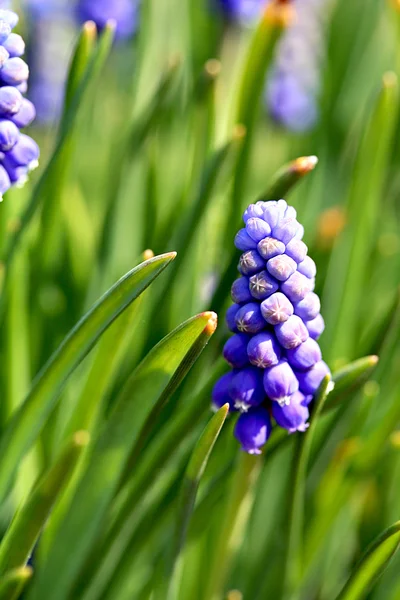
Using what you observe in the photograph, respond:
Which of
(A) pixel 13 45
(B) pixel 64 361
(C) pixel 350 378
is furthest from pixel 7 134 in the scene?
(C) pixel 350 378

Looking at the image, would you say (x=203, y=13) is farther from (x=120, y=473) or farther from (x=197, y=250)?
(x=120, y=473)

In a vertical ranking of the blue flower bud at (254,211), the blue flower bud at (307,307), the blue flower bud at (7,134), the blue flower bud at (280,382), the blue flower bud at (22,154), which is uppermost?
the blue flower bud at (7,134)

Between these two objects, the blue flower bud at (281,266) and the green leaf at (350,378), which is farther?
the green leaf at (350,378)

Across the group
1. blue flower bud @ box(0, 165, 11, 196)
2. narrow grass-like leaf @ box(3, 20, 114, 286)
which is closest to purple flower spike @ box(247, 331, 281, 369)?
blue flower bud @ box(0, 165, 11, 196)

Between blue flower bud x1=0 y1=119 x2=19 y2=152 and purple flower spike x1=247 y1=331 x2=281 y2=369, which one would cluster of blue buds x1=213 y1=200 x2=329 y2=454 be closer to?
purple flower spike x1=247 y1=331 x2=281 y2=369

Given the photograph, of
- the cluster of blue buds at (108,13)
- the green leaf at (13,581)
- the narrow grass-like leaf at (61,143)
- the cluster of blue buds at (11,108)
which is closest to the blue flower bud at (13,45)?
the cluster of blue buds at (11,108)

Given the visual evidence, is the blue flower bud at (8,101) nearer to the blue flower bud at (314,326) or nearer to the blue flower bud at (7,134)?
the blue flower bud at (7,134)

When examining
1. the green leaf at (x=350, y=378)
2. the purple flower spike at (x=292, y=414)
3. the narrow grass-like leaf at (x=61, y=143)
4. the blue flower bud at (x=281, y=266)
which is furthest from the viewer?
the narrow grass-like leaf at (x=61, y=143)
